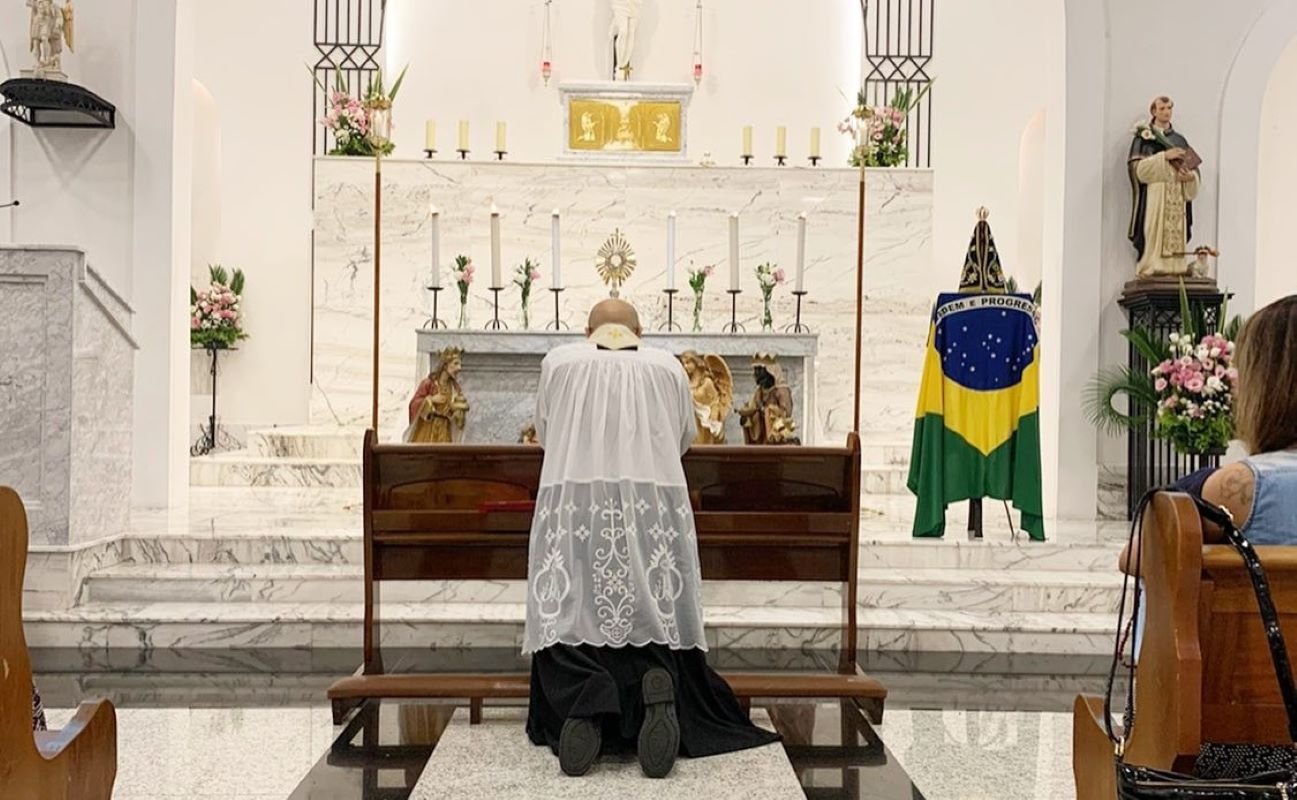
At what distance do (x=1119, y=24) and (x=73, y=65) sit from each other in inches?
289

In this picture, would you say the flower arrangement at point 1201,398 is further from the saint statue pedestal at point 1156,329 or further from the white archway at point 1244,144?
the white archway at point 1244,144

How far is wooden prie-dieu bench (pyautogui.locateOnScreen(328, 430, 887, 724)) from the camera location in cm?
464

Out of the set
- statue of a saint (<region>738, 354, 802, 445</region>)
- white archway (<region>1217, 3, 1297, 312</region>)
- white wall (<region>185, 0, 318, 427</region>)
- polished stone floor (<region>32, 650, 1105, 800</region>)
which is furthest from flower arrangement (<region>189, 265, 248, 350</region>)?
white archway (<region>1217, 3, 1297, 312</region>)

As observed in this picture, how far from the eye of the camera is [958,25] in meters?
13.2

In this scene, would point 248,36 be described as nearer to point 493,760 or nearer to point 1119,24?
point 1119,24

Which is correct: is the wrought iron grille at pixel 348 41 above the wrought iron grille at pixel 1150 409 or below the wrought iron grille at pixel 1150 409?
above

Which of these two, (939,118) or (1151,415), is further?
(939,118)

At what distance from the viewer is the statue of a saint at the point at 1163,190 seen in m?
7.82

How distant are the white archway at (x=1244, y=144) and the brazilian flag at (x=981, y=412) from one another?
94.5 inches

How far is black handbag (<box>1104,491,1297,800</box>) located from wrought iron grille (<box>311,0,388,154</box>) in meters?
12.0

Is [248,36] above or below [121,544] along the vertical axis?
above

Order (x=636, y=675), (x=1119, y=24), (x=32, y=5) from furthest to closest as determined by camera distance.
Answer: (x=1119, y=24)
(x=32, y=5)
(x=636, y=675)

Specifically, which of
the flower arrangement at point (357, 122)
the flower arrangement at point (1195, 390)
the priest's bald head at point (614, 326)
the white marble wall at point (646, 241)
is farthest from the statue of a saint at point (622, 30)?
the priest's bald head at point (614, 326)

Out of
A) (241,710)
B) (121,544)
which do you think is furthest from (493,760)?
(121,544)
